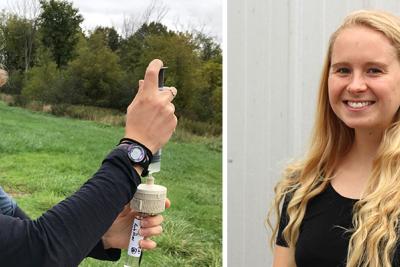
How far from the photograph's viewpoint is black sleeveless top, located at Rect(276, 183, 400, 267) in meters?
1.19

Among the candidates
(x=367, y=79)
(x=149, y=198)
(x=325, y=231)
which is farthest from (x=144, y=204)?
(x=367, y=79)

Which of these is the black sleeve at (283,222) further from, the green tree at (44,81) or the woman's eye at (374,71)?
the green tree at (44,81)

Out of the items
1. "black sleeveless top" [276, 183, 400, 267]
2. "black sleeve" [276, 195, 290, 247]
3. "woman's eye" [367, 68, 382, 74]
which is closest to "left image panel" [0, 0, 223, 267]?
"black sleeve" [276, 195, 290, 247]

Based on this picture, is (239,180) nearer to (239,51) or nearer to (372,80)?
(239,51)

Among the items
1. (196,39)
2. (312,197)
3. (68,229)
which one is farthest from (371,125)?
(196,39)

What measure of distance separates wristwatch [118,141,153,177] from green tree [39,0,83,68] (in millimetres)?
2286

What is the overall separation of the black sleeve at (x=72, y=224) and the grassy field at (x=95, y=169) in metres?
2.07

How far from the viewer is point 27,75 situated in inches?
117

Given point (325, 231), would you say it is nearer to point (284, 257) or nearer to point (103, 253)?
point (284, 257)

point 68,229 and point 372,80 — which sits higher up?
point 372,80

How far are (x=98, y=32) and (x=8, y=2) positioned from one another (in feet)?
1.68

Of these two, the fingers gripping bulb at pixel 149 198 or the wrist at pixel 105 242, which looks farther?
the wrist at pixel 105 242

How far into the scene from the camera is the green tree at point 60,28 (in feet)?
9.75

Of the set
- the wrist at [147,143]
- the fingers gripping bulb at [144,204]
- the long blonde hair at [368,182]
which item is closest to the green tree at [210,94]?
the long blonde hair at [368,182]
